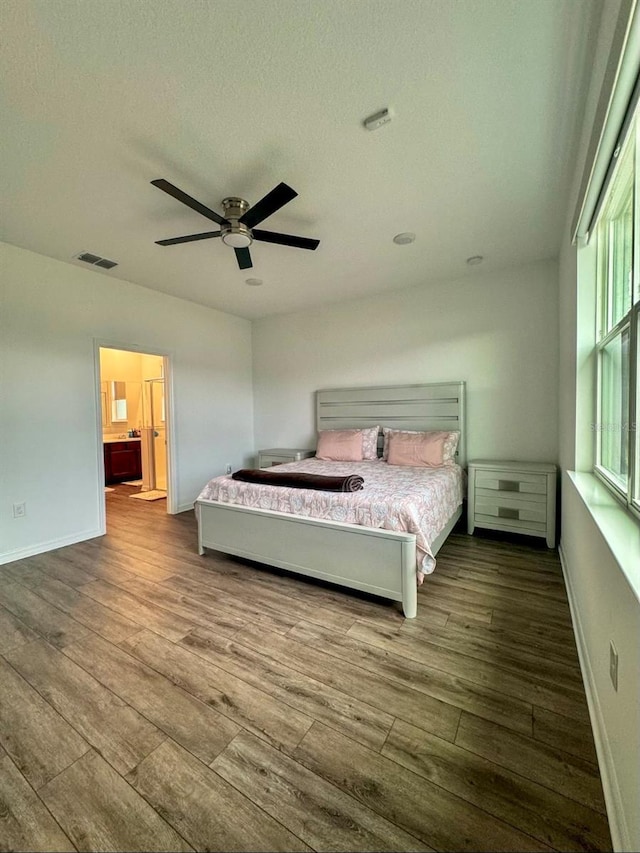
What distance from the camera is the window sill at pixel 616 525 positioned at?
3.25 feet

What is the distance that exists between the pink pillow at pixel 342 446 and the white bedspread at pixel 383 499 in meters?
0.52

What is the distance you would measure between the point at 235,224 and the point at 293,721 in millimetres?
2733

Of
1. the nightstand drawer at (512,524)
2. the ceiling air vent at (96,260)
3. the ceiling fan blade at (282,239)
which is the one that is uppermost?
the ceiling air vent at (96,260)

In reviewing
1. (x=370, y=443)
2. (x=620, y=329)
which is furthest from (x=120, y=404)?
(x=620, y=329)

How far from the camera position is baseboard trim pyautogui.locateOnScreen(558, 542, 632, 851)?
96cm

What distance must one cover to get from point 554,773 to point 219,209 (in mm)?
3471

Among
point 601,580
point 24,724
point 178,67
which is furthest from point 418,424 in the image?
point 24,724

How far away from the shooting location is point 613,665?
1.13m

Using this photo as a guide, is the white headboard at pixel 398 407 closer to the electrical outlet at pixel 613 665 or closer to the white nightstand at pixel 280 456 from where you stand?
the white nightstand at pixel 280 456

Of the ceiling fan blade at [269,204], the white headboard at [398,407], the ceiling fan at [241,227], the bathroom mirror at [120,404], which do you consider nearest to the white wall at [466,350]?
the white headboard at [398,407]

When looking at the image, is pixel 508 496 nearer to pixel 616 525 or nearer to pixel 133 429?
pixel 616 525

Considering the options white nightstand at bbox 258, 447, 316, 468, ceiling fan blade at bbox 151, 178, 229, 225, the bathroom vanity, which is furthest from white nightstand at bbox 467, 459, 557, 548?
the bathroom vanity

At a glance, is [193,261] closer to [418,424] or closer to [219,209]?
[219,209]

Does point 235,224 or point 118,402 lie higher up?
point 235,224
